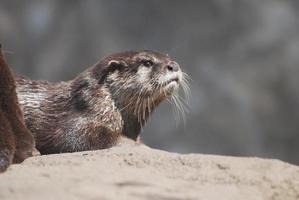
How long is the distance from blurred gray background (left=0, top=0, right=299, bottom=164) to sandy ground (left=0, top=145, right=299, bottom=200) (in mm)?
6994

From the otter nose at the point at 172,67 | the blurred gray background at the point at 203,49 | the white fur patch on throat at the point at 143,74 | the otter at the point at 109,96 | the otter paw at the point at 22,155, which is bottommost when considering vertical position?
the otter paw at the point at 22,155

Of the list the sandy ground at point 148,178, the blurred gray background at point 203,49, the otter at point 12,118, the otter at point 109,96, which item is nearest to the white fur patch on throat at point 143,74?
the otter at point 109,96

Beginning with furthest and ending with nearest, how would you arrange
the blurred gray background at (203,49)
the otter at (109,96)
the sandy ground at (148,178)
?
the blurred gray background at (203,49), the otter at (109,96), the sandy ground at (148,178)

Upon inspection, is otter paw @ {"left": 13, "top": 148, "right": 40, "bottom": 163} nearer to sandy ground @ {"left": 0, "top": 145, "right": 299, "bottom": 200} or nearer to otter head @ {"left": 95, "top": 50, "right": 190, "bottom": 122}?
sandy ground @ {"left": 0, "top": 145, "right": 299, "bottom": 200}

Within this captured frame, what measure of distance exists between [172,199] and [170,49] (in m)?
7.86

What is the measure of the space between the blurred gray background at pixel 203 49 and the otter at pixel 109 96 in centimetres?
456

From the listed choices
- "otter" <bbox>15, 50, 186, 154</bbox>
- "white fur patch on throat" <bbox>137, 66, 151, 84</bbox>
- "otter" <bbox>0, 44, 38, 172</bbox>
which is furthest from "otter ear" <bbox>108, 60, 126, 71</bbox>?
"otter" <bbox>0, 44, 38, 172</bbox>

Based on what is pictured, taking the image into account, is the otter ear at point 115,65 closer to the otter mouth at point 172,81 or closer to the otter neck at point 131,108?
the otter neck at point 131,108

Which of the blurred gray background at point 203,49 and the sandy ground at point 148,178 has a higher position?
the blurred gray background at point 203,49

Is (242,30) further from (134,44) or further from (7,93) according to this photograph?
(7,93)

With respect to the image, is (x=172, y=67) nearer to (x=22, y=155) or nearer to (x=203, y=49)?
(x=22, y=155)

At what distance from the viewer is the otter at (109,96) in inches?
305

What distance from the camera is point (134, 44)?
42.1 feet

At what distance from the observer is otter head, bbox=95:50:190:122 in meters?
7.91
